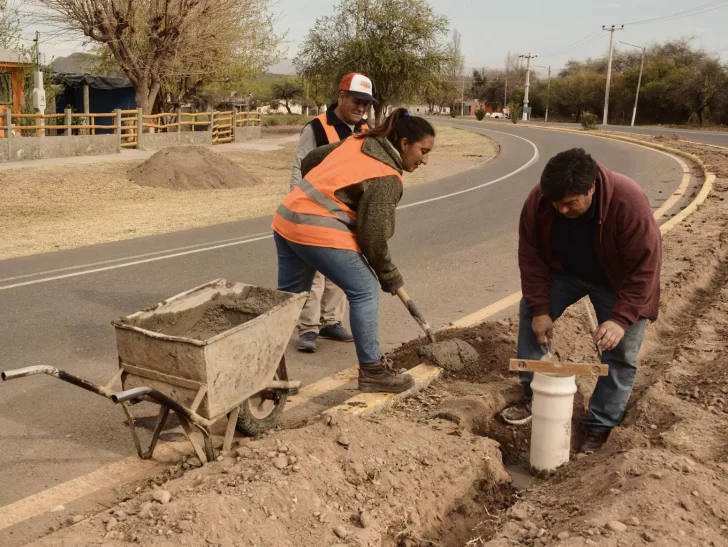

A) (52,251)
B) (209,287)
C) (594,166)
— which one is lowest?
(52,251)

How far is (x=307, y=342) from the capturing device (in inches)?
236

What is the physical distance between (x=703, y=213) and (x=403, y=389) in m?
9.23

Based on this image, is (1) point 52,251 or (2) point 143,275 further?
(1) point 52,251

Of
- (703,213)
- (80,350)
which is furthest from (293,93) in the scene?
(80,350)

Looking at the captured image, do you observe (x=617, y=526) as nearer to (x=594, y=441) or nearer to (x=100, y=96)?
(x=594, y=441)

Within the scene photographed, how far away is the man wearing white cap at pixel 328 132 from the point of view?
575 cm

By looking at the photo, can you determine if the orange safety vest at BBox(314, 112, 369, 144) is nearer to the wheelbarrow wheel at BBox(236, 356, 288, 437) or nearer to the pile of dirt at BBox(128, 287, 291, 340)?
the pile of dirt at BBox(128, 287, 291, 340)

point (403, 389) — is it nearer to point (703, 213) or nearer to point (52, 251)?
point (52, 251)

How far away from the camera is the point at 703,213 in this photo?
1250cm

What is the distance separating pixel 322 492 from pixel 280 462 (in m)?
0.24

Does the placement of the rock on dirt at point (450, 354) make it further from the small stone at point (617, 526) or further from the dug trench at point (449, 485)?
the small stone at point (617, 526)

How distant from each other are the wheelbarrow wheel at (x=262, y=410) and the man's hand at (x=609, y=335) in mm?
1732

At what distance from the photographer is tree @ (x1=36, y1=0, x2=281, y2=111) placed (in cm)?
2958

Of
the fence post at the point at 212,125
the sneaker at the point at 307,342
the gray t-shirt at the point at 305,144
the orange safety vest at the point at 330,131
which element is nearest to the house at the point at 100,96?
the fence post at the point at 212,125
